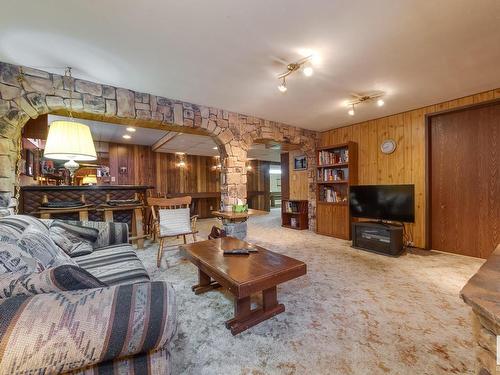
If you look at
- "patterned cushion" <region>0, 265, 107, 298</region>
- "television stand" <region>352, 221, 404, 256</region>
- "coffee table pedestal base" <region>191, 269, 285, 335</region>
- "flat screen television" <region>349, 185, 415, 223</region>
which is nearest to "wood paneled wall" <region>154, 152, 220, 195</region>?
"flat screen television" <region>349, 185, 415, 223</region>

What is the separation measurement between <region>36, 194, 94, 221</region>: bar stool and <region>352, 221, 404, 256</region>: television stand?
4279 millimetres

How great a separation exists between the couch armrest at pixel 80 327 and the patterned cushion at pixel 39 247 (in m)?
0.54

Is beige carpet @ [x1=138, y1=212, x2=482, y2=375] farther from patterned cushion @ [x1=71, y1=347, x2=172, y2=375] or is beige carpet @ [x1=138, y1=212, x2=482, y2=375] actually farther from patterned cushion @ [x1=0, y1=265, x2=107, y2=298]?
patterned cushion @ [x1=0, y1=265, x2=107, y2=298]

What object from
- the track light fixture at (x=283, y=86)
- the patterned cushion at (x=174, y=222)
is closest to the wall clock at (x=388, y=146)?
the track light fixture at (x=283, y=86)

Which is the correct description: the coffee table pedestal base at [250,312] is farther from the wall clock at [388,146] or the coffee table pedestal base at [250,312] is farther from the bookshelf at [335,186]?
the wall clock at [388,146]

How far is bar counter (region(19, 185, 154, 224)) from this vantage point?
3074 mm

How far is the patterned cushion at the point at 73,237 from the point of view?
6.00ft

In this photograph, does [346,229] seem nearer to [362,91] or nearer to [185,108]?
[362,91]

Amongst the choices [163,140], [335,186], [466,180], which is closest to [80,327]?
[466,180]

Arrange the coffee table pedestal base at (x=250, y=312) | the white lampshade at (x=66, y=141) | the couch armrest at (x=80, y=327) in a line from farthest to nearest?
the white lampshade at (x=66, y=141), the coffee table pedestal base at (x=250, y=312), the couch armrest at (x=80, y=327)

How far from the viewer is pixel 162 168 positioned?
266 inches

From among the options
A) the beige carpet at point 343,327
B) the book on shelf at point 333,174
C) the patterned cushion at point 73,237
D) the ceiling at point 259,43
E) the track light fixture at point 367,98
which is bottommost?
the beige carpet at point 343,327

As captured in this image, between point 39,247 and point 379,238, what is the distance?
383 cm

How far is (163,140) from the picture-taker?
5523 mm
